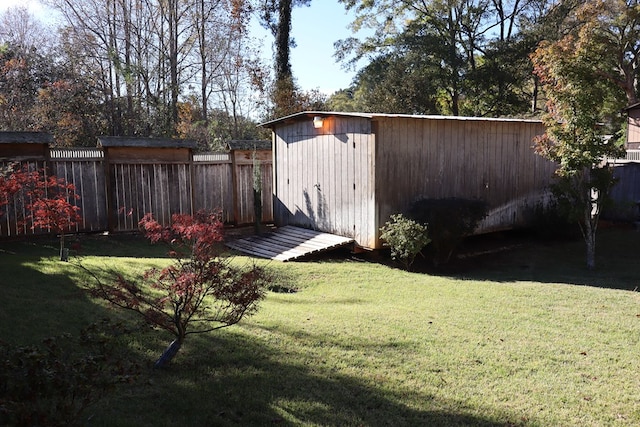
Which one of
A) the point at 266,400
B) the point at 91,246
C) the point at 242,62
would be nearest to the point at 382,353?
the point at 266,400

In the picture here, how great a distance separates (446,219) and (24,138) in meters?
8.38

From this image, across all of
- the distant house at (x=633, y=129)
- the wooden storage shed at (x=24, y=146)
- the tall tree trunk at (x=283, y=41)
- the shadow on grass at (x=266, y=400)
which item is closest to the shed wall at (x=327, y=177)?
the wooden storage shed at (x=24, y=146)

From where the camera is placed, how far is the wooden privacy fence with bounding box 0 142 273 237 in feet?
34.3

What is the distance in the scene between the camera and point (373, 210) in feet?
31.8

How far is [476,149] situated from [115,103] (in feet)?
46.2

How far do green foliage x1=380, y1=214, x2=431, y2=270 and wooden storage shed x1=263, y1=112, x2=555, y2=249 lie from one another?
468 mm

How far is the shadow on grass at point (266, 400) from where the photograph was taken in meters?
3.54

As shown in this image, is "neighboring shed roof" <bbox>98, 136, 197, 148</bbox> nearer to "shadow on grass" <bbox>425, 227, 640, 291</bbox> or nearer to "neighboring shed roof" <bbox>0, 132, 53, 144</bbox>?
"neighboring shed roof" <bbox>0, 132, 53, 144</bbox>

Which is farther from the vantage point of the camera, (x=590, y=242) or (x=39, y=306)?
(x=590, y=242)

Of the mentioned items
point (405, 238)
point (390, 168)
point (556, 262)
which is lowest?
point (556, 262)

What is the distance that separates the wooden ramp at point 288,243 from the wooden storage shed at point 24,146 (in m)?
4.20

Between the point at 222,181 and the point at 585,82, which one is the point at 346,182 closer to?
the point at 222,181

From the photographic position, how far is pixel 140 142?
11.0 m

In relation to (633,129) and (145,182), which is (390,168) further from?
(633,129)
